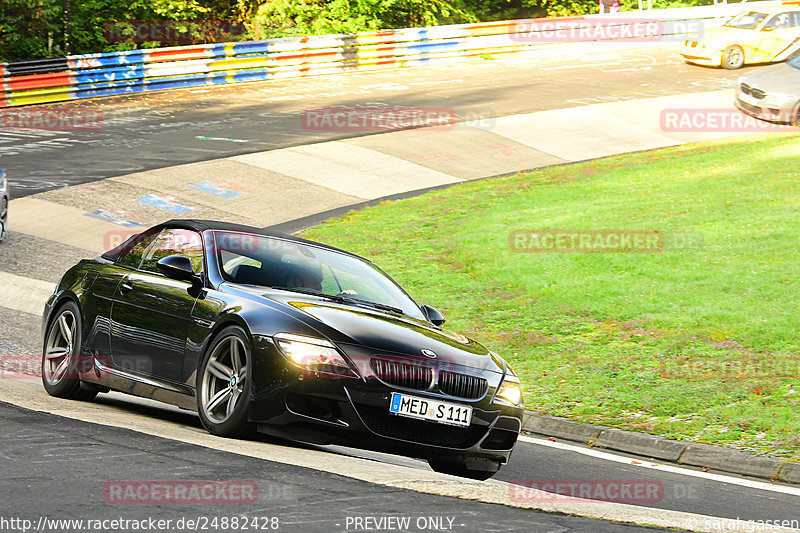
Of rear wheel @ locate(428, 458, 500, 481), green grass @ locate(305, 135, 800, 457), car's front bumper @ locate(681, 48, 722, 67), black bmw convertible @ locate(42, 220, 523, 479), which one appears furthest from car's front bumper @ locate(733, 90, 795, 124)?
rear wheel @ locate(428, 458, 500, 481)

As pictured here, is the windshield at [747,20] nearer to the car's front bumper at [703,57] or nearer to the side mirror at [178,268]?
the car's front bumper at [703,57]

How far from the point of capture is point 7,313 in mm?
13398

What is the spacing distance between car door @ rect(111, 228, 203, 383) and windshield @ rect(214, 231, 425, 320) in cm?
26

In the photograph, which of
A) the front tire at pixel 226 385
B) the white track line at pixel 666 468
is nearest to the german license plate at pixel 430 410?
the front tire at pixel 226 385

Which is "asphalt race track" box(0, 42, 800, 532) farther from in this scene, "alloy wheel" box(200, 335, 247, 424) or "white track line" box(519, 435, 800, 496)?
"alloy wheel" box(200, 335, 247, 424)

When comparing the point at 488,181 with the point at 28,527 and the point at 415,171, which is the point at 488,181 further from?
the point at 28,527

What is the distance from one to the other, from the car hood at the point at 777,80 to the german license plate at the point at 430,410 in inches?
779

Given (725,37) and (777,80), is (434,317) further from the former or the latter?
(725,37)

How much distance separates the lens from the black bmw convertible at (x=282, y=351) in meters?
6.52

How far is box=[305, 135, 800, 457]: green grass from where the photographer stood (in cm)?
988

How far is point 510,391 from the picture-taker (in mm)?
7145

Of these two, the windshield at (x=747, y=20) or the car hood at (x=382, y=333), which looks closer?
the car hood at (x=382, y=333)

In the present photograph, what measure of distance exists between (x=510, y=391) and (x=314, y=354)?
1.42 m

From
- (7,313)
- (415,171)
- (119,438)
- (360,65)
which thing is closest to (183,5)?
(360,65)
